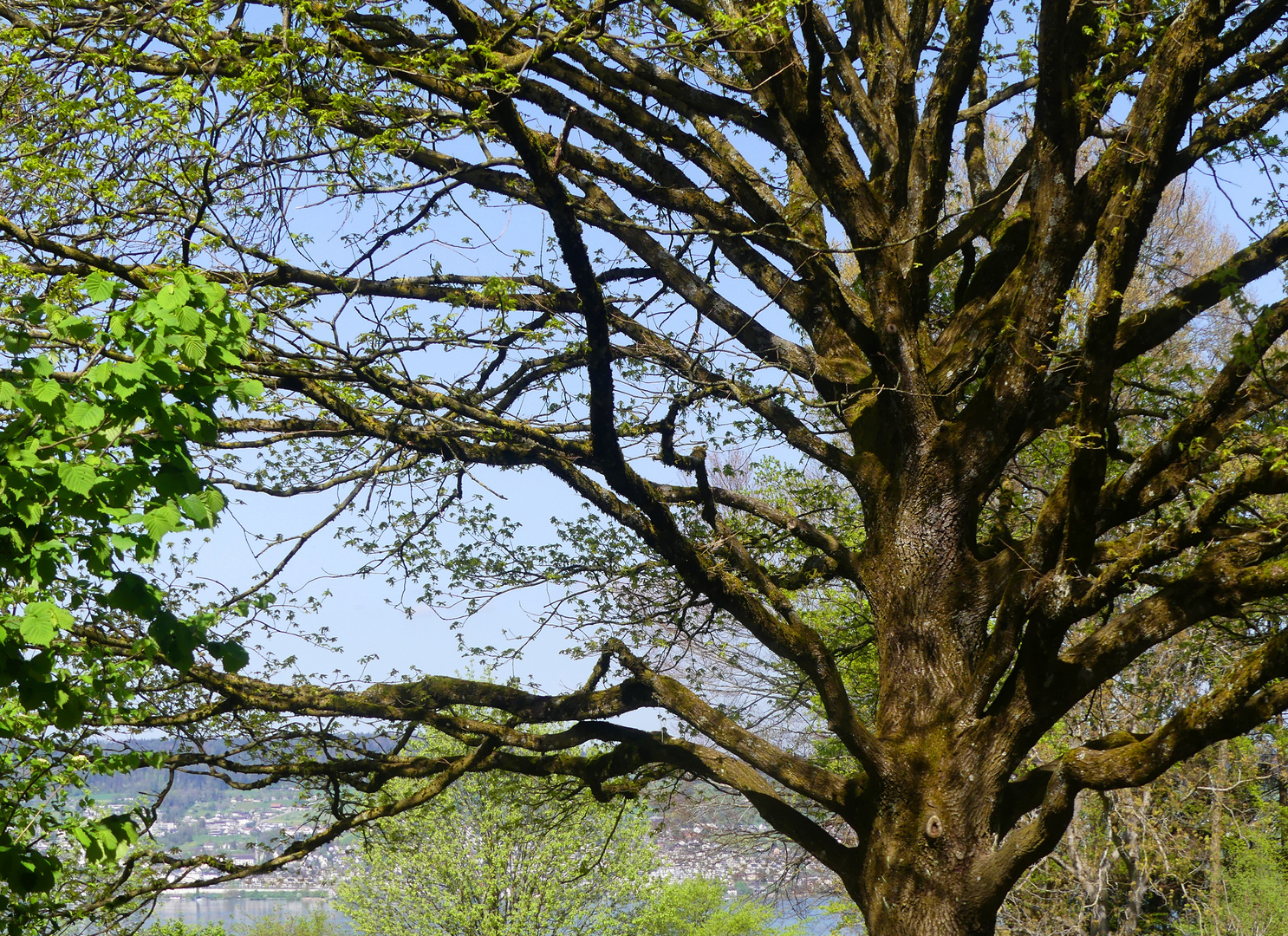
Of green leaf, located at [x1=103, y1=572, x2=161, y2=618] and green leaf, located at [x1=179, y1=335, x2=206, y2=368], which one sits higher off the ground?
green leaf, located at [x1=179, y1=335, x2=206, y2=368]

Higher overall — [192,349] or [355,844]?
[355,844]

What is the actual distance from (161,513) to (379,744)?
181 inches

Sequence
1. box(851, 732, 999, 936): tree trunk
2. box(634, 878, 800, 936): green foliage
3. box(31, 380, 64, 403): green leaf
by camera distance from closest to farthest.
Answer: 1. box(31, 380, 64, 403): green leaf
2. box(851, 732, 999, 936): tree trunk
3. box(634, 878, 800, 936): green foliage

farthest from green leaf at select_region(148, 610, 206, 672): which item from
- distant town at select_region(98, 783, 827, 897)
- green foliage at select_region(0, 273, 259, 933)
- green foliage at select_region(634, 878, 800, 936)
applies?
green foliage at select_region(634, 878, 800, 936)

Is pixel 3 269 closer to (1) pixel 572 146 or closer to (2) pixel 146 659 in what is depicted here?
(2) pixel 146 659

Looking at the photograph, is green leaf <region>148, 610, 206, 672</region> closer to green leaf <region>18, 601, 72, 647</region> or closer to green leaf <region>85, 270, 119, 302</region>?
green leaf <region>18, 601, 72, 647</region>

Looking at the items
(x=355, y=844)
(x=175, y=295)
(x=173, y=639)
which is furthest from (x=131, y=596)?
(x=355, y=844)

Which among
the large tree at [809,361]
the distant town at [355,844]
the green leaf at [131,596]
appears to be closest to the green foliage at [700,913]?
the distant town at [355,844]

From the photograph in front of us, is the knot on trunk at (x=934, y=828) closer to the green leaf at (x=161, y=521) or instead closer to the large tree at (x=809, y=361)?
the large tree at (x=809, y=361)

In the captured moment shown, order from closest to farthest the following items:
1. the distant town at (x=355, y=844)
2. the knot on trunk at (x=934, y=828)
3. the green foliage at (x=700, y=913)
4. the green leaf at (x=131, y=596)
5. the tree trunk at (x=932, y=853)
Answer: the green leaf at (x=131, y=596) < the tree trunk at (x=932, y=853) < the knot on trunk at (x=934, y=828) < the distant town at (x=355, y=844) < the green foliage at (x=700, y=913)

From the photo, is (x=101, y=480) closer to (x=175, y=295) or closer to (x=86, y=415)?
(x=86, y=415)

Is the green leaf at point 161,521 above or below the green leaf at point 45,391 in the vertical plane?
below

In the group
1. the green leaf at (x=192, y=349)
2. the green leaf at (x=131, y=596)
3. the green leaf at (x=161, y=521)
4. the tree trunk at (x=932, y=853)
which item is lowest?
the tree trunk at (x=932, y=853)

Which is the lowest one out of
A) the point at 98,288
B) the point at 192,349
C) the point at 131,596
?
the point at 131,596
